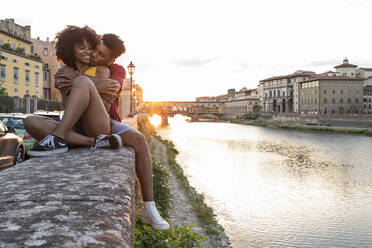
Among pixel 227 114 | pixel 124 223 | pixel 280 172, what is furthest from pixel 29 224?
pixel 227 114

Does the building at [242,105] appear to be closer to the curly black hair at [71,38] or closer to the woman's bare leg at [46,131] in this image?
the curly black hair at [71,38]

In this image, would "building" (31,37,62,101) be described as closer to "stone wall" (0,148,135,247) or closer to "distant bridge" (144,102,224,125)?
"stone wall" (0,148,135,247)

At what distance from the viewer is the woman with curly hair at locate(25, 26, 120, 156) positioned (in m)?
2.63

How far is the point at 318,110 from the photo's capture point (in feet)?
241

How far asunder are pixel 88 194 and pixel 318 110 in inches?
3089

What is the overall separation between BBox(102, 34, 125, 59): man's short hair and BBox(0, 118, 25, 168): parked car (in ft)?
12.9

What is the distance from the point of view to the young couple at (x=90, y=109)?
264 centimetres

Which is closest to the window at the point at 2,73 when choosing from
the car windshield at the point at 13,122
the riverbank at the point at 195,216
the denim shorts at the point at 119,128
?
the riverbank at the point at 195,216

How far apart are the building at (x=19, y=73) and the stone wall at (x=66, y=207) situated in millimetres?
26743

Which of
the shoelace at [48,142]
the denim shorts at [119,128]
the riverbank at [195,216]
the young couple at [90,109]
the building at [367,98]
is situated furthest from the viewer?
the building at [367,98]

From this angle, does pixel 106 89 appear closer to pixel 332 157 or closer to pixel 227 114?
pixel 332 157

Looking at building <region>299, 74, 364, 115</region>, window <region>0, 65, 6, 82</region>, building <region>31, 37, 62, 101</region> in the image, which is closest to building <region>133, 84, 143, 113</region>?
building <region>31, 37, 62, 101</region>

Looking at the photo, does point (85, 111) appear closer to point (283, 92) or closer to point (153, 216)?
point (153, 216)

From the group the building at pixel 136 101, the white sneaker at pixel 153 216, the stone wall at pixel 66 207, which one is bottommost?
the white sneaker at pixel 153 216
